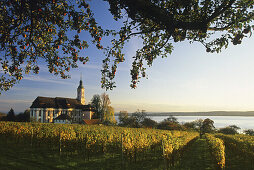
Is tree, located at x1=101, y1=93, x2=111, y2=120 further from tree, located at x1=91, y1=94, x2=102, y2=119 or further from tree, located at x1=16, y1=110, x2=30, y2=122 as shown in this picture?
tree, located at x1=16, y1=110, x2=30, y2=122

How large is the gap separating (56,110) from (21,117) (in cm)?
1455

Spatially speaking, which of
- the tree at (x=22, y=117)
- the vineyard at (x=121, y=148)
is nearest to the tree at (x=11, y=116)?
the tree at (x=22, y=117)

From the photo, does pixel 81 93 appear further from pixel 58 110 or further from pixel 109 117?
pixel 109 117

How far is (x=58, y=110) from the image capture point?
66.0 meters

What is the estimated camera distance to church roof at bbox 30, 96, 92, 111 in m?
62.7

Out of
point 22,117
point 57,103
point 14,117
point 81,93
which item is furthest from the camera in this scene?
point 81,93

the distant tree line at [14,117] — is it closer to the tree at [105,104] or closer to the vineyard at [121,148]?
the tree at [105,104]

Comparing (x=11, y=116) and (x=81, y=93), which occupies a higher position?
Result: (x=81, y=93)

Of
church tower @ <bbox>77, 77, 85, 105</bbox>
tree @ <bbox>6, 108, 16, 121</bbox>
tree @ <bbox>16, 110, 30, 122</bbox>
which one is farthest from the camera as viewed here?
church tower @ <bbox>77, 77, 85, 105</bbox>

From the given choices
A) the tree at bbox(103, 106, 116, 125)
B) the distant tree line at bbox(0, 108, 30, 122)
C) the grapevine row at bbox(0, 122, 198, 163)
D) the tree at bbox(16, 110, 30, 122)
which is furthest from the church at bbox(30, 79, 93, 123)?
the grapevine row at bbox(0, 122, 198, 163)

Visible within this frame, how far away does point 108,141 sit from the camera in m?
12.7

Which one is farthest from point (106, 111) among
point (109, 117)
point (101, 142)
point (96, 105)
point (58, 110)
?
point (101, 142)

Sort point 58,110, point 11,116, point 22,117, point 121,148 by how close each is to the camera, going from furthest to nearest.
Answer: point 58,110, point 22,117, point 11,116, point 121,148

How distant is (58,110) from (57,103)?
3.61 m
